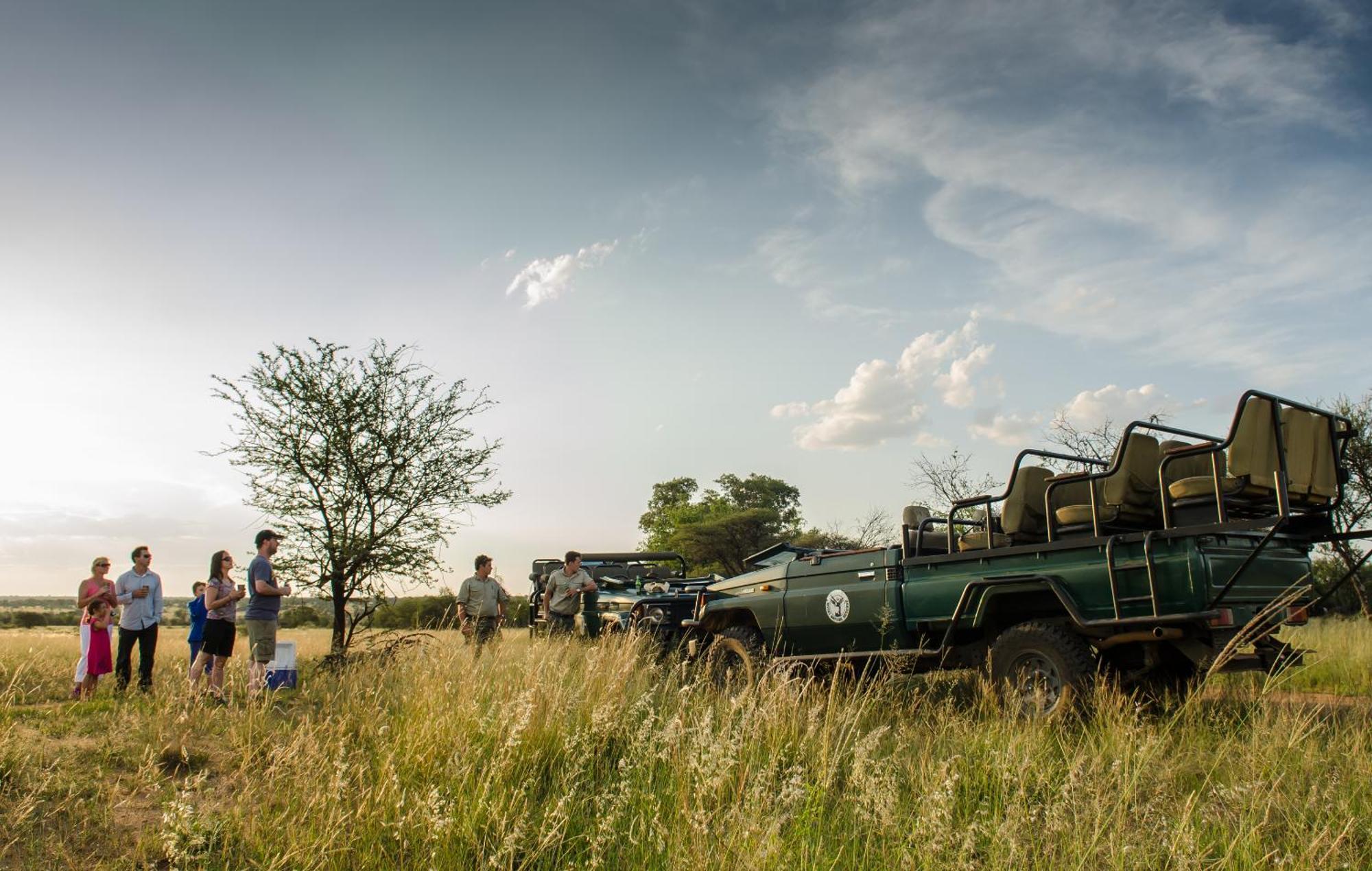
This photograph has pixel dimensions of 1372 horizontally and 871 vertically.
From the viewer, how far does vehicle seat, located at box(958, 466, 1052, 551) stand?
752cm

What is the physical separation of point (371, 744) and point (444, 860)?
2.13m

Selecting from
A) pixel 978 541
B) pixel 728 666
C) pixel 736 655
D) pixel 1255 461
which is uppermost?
pixel 1255 461

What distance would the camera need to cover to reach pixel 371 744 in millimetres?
5824

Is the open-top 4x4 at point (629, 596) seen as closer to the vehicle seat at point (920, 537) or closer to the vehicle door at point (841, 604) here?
the vehicle door at point (841, 604)

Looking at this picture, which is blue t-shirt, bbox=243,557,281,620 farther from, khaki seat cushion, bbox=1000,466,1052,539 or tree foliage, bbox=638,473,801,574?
tree foliage, bbox=638,473,801,574

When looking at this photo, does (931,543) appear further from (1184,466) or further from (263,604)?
(263,604)

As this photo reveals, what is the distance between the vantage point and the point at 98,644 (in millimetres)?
10383

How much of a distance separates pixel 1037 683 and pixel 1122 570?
105 centimetres

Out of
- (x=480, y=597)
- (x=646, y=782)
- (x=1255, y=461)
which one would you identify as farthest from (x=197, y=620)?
(x=1255, y=461)

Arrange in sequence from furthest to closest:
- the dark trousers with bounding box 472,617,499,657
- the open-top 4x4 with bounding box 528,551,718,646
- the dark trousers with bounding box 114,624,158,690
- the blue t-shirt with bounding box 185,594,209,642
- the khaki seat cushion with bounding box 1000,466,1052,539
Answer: the dark trousers with bounding box 472,617,499,657, the open-top 4x4 with bounding box 528,551,718,646, the blue t-shirt with bounding box 185,594,209,642, the dark trousers with bounding box 114,624,158,690, the khaki seat cushion with bounding box 1000,466,1052,539

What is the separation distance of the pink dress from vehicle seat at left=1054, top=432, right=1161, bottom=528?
34.8ft

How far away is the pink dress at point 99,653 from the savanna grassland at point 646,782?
2.77m

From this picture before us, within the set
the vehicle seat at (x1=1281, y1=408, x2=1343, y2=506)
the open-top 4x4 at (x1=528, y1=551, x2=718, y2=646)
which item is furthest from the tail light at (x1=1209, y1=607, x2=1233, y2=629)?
the open-top 4x4 at (x1=528, y1=551, x2=718, y2=646)

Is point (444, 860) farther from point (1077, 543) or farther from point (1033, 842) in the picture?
point (1077, 543)
